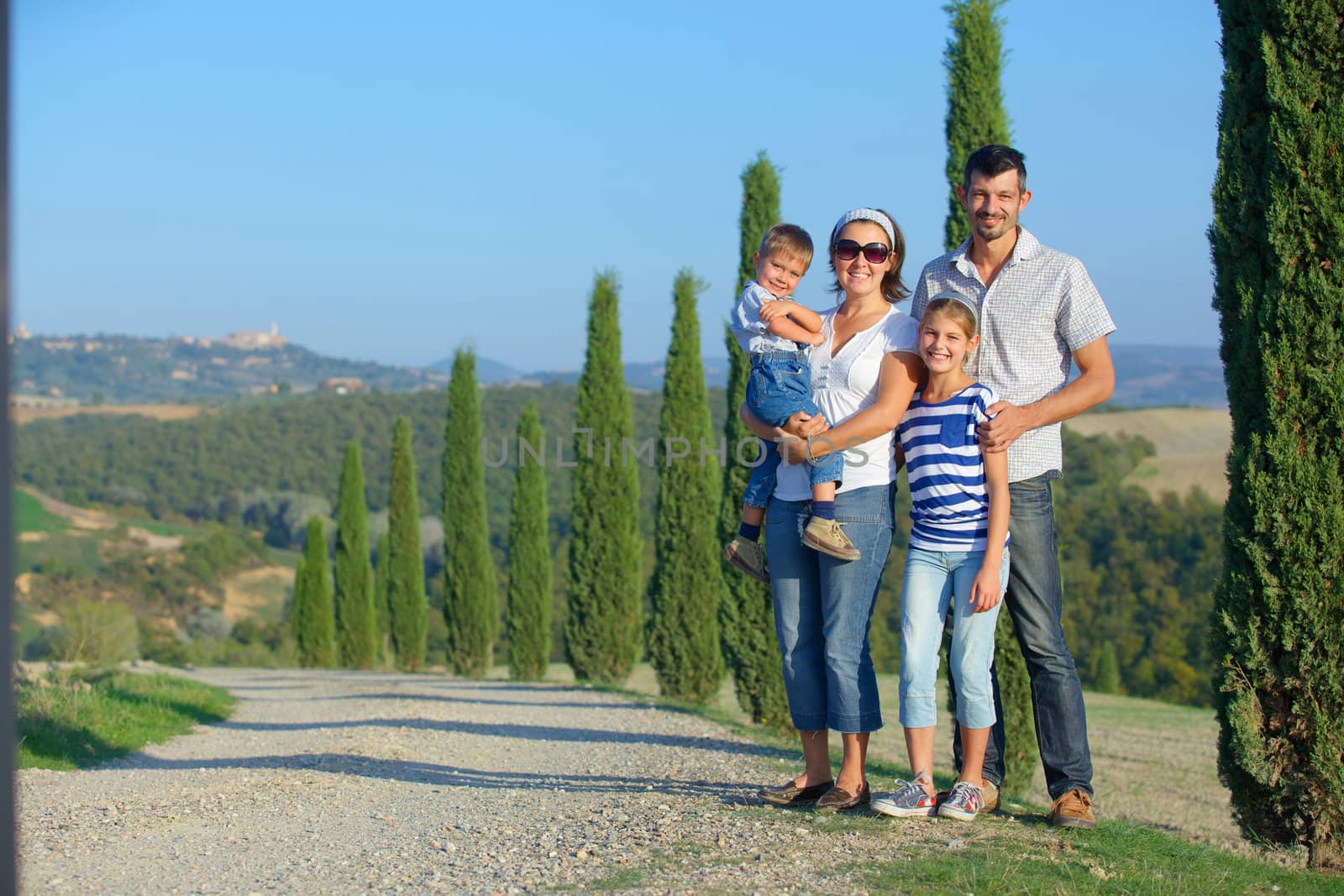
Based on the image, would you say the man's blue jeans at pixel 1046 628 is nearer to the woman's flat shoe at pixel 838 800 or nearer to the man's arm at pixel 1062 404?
the man's arm at pixel 1062 404

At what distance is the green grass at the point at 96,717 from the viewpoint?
6.78m

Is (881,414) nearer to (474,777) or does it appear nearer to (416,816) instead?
(416,816)

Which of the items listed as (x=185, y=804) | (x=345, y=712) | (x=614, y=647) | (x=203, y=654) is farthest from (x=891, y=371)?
(x=203, y=654)

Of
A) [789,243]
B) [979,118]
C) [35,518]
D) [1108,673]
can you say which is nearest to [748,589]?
[979,118]

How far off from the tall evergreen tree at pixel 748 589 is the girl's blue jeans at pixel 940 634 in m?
6.96

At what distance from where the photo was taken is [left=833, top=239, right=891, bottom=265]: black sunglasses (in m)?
3.96

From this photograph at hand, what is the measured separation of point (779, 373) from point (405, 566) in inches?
861

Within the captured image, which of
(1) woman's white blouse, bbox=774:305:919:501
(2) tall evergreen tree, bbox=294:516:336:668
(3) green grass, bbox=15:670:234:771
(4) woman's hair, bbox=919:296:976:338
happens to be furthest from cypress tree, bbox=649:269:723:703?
(2) tall evergreen tree, bbox=294:516:336:668

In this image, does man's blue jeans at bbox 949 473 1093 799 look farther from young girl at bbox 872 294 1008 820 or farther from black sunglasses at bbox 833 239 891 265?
black sunglasses at bbox 833 239 891 265

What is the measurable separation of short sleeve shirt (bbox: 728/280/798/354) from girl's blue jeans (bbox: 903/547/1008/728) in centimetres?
90

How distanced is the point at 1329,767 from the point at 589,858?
2.90 m

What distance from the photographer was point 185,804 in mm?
4871

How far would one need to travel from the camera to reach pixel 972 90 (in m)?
8.48

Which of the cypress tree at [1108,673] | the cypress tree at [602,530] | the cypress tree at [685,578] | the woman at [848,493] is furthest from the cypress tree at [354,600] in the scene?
the woman at [848,493]
